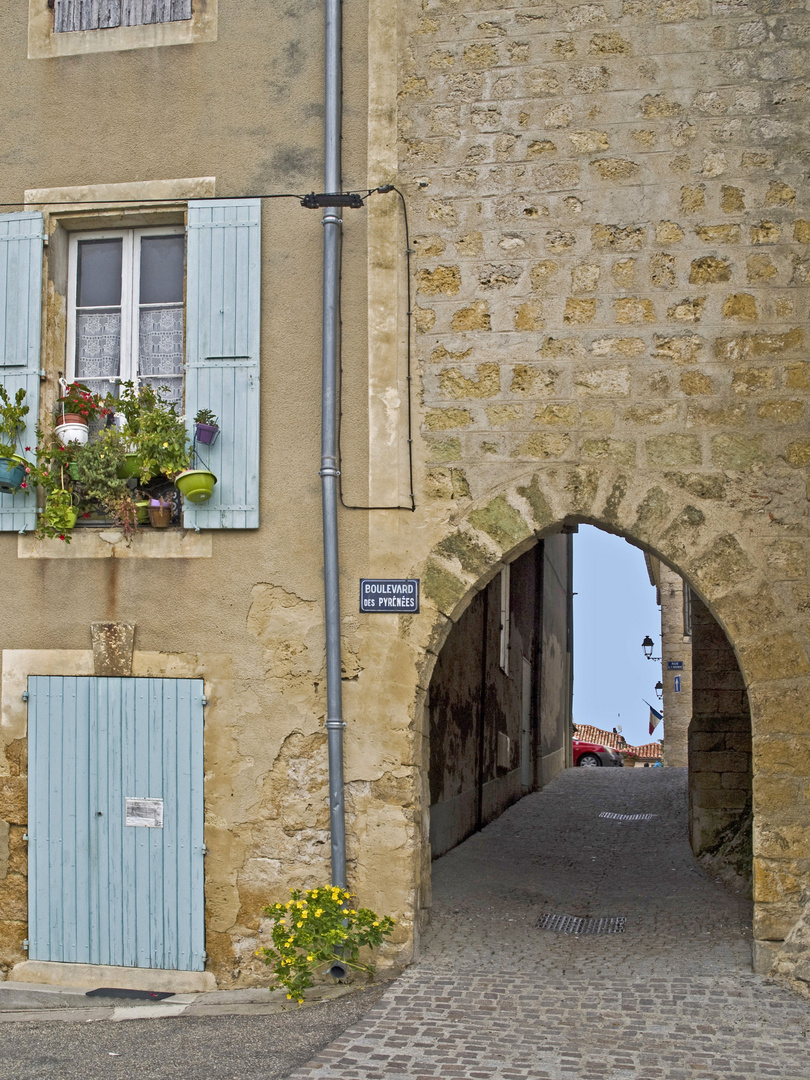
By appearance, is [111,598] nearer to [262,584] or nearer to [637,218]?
[262,584]

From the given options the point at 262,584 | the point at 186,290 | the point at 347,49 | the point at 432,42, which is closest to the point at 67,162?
the point at 186,290

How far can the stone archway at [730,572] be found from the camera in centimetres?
523

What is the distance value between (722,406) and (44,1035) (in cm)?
442

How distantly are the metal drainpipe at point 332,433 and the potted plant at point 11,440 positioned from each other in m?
1.68

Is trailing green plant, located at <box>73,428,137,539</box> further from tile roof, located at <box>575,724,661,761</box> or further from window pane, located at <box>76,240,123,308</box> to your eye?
tile roof, located at <box>575,724,661,761</box>

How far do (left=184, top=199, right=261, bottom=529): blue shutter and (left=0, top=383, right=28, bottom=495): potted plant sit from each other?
934 millimetres

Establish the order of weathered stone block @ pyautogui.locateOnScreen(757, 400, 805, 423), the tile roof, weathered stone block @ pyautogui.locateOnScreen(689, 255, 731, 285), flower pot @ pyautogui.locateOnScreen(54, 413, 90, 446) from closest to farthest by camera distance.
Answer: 1. weathered stone block @ pyautogui.locateOnScreen(757, 400, 805, 423)
2. weathered stone block @ pyautogui.locateOnScreen(689, 255, 731, 285)
3. flower pot @ pyautogui.locateOnScreen(54, 413, 90, 446)
4. the tile roof

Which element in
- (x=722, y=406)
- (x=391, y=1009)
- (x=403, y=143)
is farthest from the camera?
(x=403, y=143)

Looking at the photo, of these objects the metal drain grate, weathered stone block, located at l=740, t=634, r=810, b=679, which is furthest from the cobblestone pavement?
weathered stone block, located at l=740, t=634, r=810, b=679

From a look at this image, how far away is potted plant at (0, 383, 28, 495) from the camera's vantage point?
591cm

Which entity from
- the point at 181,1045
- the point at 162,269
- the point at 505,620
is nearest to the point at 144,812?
the point at 181,1045

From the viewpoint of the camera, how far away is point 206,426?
5.84 metres

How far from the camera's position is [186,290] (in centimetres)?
604

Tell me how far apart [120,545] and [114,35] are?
295cm
